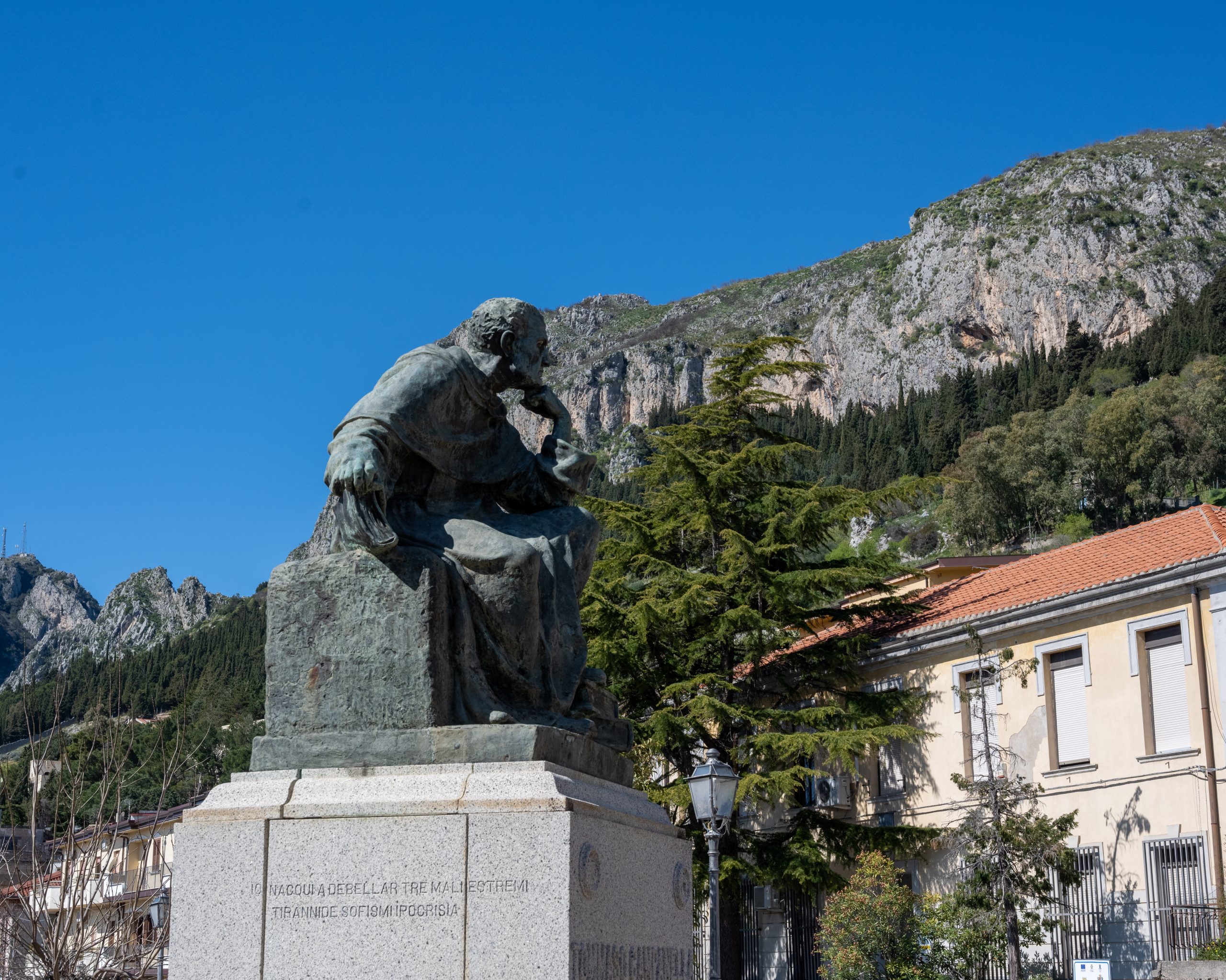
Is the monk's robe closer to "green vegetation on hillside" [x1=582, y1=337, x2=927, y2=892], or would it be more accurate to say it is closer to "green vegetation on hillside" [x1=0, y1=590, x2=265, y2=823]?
"green vegetation on hillside" [x1=0, y1=590, x2=265, y2=823]

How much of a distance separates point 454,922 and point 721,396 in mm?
27146

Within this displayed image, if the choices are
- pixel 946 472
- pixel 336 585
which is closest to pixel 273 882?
pixel 336 585

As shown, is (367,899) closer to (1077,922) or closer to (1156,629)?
(1077,922)

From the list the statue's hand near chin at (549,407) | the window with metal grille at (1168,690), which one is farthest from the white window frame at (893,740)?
the statue's hand near chin at (549,407)

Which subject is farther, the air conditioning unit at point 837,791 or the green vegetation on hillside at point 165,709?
the air conditioning unit at point 837,791

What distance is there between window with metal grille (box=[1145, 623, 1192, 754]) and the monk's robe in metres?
18.9

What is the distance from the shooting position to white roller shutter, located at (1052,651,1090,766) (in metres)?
25.0

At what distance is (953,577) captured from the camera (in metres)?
37.9

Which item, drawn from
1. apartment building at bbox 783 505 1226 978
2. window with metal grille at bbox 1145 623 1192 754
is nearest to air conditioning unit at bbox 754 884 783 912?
apartment building at bbox 783 505 1226 978

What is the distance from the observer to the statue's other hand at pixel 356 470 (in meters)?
6.23

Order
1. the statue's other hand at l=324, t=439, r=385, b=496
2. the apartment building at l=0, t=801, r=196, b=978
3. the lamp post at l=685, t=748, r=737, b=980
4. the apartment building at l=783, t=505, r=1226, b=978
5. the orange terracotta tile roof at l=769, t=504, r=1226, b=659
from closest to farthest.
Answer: the statue's other hand at l=324, t=439, r=385, b=496 → the apartment building at l=0, t=801, r=196, b=978 → the lamp post at l=685, t=748, r=737, b=980 → the apartment building at l=783, t=505, r=1226, b=978 → the orange terracotta tile roof at l=769, t=504, r=1226, b=659

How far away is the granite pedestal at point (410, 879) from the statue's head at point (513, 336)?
2160mm

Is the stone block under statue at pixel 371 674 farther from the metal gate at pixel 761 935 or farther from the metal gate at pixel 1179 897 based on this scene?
the metal gate at pixel 761 935

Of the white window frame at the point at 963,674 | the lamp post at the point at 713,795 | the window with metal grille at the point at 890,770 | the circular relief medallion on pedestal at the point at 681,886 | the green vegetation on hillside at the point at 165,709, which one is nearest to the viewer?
the circular relief medallion on pedestal at the point at 681,886
